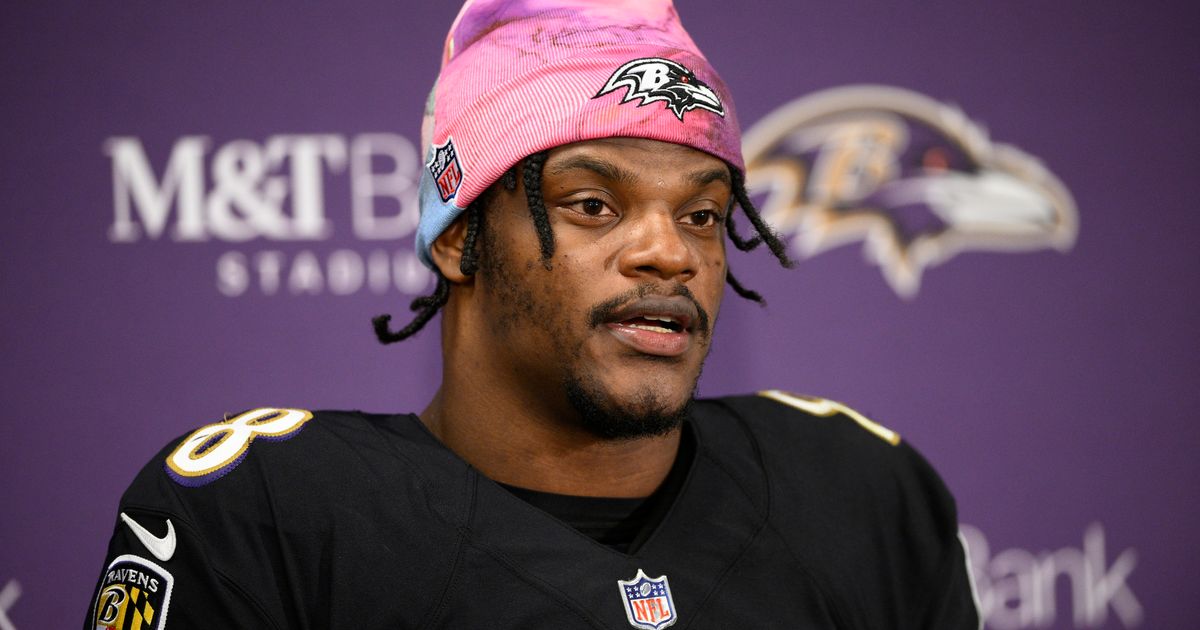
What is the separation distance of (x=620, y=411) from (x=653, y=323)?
0.11 metres

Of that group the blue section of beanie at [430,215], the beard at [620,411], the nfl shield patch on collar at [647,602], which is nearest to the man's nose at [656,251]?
the beard at [620,411]

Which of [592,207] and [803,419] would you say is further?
[803,419]

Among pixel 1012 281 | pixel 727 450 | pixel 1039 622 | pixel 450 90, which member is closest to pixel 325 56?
pixel 450 90

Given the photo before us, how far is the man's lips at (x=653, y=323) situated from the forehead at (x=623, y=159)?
0.15 meters

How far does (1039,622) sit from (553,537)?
1.27 meters

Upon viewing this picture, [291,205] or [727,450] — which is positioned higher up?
A: [291,205]

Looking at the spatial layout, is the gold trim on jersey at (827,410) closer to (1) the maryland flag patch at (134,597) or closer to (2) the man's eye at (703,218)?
(2) the man's eye at (703,218)

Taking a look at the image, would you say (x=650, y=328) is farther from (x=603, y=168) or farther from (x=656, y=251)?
(x=603, y=168)

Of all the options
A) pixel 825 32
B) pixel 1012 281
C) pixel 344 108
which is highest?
pixel 825 32

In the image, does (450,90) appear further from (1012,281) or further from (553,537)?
(1012,281)

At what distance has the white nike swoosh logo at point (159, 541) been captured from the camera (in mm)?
1139

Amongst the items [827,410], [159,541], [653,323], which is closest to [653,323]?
[653,323]

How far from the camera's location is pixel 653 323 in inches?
49.6

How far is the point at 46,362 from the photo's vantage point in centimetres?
195
